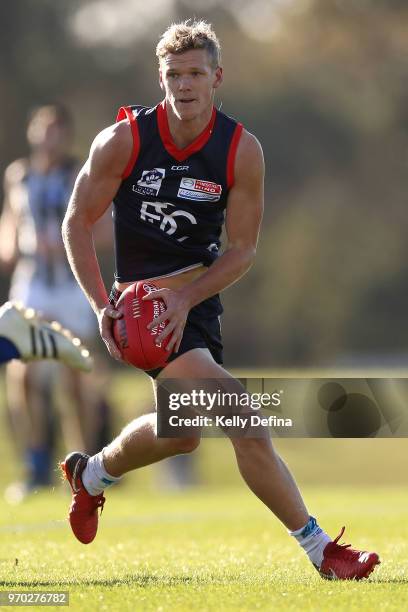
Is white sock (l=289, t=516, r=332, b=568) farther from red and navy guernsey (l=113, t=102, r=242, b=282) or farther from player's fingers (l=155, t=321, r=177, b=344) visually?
red and navy guernsey (l=113, t=102, r=242, b=282)

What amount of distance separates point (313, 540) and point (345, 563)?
0.17m

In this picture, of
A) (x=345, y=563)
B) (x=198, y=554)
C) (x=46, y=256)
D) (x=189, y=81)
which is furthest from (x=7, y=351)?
(x=46, y=256)

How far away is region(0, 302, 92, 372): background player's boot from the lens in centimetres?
624

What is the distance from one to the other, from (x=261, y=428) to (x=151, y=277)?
82 cm

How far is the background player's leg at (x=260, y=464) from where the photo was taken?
5504mm

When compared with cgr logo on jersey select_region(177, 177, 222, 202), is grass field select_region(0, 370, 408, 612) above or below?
below

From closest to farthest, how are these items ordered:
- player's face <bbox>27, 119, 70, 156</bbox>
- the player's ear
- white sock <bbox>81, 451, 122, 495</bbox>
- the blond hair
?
the blond hair
the player's ear
white sock <bbox>81, 451, 122, 495</bbox>
player's face <bbox>27, 119, 70, 156</bbox>

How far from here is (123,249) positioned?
5.96m

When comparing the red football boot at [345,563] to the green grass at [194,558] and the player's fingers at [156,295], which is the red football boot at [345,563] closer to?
the green grass at [194,558]

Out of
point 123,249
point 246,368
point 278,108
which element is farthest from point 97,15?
point 123,249

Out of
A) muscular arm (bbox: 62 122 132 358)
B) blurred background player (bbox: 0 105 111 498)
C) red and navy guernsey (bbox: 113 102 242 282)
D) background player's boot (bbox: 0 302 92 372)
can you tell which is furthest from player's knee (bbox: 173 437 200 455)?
blurred background player (bbox: 0 105 111 498)

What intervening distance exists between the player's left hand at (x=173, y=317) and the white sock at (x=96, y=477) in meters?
0.78

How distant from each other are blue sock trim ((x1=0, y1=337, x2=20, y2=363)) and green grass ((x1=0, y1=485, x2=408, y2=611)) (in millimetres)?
872

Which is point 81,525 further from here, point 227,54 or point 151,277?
point 227,54
